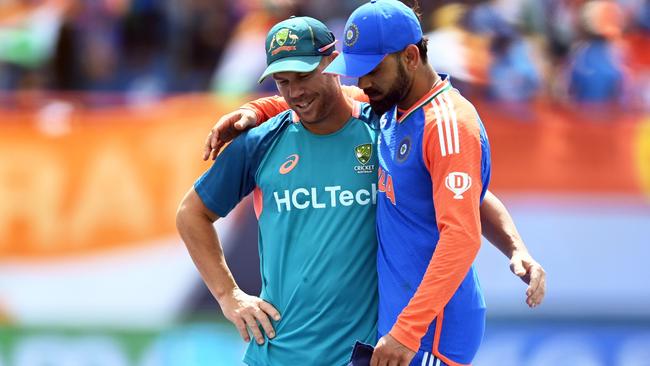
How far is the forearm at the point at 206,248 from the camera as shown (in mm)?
4730

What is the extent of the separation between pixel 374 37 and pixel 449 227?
2.38 ft

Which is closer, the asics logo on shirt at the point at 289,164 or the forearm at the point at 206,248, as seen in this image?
the asics logo on shirt at the point at 289,164

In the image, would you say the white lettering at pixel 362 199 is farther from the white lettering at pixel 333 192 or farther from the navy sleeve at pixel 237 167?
the navy sleeve at pixel 237 167

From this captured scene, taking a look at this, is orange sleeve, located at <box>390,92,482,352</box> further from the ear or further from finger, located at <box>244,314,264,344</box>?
finger, located at <box>244,314,264,344</box>

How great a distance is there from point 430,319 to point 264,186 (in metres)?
0.98

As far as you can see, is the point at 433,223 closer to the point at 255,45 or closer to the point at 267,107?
the point at 267,107

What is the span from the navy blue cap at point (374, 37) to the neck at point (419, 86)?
13 cm

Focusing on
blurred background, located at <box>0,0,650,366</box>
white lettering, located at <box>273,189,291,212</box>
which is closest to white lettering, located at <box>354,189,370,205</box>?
white lettering, located at <box>273,189,291,212</box>

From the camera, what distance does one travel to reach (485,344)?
8.01m

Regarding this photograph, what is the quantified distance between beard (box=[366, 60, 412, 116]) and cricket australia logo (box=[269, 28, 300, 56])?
0.40 meters

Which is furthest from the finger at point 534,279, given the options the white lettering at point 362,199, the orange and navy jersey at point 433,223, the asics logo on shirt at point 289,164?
the asics logo on shirt at point 289,164

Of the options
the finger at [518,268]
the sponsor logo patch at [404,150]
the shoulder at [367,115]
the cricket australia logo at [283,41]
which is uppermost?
the cricket australia logo at [283,41]

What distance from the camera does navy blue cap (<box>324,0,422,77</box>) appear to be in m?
4.09

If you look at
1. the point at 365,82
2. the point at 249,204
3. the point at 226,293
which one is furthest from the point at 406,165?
the point at 249,204
